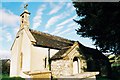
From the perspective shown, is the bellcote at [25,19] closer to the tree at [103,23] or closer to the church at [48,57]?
the church at [48,57]

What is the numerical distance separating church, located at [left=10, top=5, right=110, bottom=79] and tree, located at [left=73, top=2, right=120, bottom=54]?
582cm

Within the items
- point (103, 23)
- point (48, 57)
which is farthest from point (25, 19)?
point (103, 23)

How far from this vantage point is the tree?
13.8 metres

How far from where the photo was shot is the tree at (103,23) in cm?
1378

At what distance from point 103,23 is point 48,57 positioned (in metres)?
12.2

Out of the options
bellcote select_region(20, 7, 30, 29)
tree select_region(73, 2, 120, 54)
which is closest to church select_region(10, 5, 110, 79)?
bellcote select_region(20, 7, 30, 29)

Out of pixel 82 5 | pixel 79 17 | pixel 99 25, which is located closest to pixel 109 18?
pixel 99 25

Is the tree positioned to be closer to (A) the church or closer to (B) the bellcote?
(A) the church

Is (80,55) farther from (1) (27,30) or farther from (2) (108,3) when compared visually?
(2) (108,3)

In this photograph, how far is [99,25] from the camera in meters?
14.5

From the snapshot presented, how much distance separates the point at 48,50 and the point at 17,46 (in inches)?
214

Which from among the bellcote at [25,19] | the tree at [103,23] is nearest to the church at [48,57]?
the bellcote at [25,19]

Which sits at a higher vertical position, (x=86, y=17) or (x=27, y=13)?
(x=27, y=13)

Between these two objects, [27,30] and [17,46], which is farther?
[17,46]
